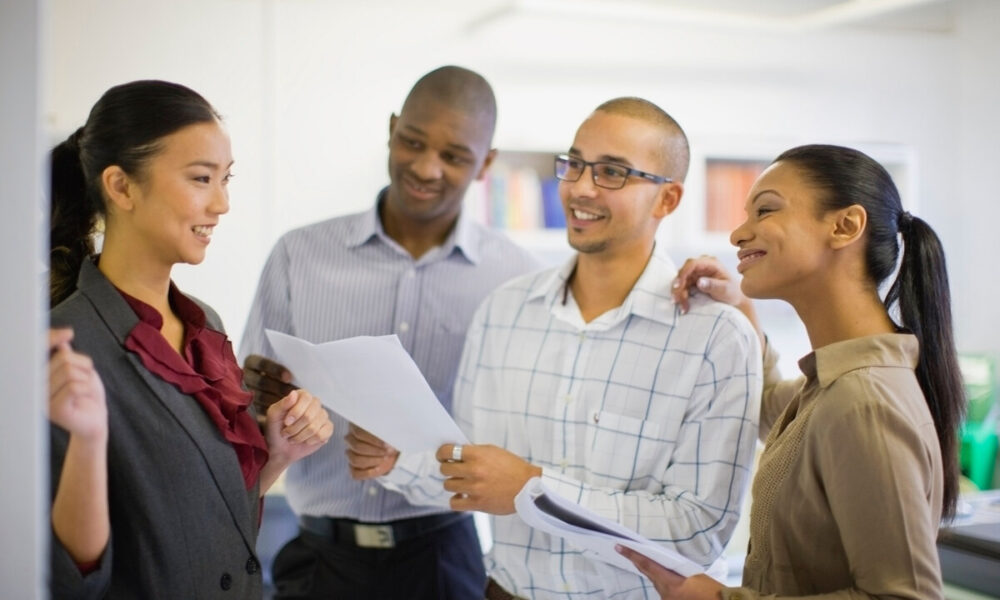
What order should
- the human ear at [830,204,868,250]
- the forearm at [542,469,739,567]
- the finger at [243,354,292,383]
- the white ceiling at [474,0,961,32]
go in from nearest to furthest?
the human ear at [830,204,868,250] < the forearm at [542,469,739,567] < the finger at [243,354,292,383] < the white ceiling at [474,0,961,32]

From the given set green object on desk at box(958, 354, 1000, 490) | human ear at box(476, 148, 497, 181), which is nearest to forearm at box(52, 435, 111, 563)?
human ear at box(476, 148, 497, 181)

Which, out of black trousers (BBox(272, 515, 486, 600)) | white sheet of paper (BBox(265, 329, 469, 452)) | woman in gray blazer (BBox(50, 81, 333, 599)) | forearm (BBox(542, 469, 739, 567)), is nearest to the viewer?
woman in gray blazer (BBox(50, 81, 333, 599))

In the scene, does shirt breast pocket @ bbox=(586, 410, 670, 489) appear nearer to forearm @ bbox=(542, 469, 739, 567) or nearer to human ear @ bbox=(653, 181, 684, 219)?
forearm @ bbox=(542, 469, 739, 567)

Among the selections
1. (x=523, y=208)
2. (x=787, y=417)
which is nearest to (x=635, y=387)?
(x=787, y=417)

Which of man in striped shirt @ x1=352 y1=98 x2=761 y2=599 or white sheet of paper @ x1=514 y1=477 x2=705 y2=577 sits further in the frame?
man in striped shirt @ x1=352 y1=98 x2=761 y2=599

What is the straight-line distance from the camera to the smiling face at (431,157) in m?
2.26

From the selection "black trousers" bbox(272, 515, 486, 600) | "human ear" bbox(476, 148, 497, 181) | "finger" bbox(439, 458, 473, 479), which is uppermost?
"human ear" bbox(476, 148, 497, 181)

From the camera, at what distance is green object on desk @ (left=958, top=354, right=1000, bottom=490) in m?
4.18

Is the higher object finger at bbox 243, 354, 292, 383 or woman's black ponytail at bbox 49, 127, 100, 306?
woman's black ponytail at bbox 49, 127, 100, 306

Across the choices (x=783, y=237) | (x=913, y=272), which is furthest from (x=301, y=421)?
(x=913, y=272)

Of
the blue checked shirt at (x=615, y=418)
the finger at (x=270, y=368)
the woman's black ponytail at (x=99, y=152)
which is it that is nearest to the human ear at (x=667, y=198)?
the blue checked shirt at (x=615, y=418)

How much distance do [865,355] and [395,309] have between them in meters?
1.13

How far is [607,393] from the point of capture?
74.1 inches

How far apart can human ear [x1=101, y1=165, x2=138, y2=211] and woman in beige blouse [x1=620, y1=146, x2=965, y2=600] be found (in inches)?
35.2
